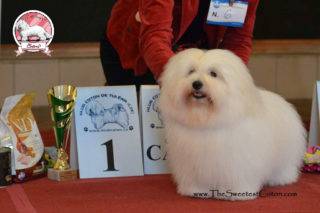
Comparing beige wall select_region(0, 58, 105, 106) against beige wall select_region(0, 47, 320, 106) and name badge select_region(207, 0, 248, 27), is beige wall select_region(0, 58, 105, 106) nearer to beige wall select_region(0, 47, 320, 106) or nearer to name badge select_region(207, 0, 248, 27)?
beige wall select_region(0, 47, 320, 106)

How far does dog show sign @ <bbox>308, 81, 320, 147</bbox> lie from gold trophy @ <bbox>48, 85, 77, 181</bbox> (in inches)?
46.3

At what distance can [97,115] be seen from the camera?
2.80 m

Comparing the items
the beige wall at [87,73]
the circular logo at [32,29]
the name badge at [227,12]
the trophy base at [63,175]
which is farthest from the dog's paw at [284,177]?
the beige wall at [87,73]

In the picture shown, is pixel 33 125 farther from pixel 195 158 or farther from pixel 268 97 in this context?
pixel 268 97

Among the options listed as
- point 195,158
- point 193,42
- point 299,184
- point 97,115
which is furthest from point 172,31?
point 299,184

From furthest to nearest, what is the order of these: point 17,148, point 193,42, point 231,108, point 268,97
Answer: point 193,42 → point 17,148 → point 268,97 → point 231,108

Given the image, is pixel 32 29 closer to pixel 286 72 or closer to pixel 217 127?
pixel 217 127

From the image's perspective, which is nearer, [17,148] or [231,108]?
[231,108]

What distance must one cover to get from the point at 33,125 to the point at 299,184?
119 centimetres

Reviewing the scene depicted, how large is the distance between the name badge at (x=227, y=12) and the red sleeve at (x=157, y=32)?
0.80ft

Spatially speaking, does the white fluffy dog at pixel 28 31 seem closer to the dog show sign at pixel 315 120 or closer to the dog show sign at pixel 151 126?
the dog show sign at pixel 151 126

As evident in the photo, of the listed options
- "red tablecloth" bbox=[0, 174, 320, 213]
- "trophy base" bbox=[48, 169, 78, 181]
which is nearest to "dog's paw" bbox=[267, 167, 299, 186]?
"red tablecloth" bbox=[0, 174, 320, 213]

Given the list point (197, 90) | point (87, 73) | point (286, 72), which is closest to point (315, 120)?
point (197, 90)

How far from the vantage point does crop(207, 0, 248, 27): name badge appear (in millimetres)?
2721
